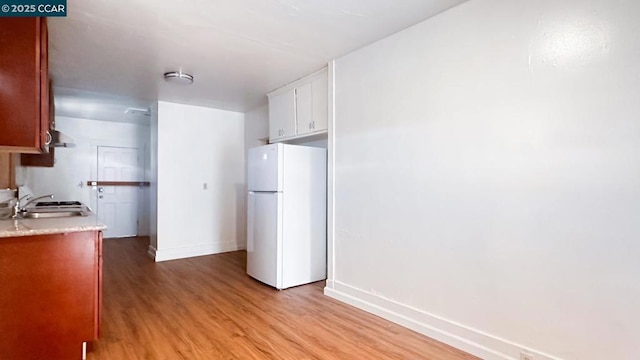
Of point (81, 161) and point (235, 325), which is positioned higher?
point (81, 161)

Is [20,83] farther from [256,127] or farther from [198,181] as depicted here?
[256,127]

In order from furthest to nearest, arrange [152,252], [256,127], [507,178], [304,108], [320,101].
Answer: [256,127]
[152,252]
[304,108]
[320,101]
[507,178]

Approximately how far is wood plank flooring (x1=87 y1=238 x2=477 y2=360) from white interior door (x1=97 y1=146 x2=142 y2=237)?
3026mm

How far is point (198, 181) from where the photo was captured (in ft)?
16.7

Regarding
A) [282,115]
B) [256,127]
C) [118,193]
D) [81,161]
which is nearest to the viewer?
[282,115]

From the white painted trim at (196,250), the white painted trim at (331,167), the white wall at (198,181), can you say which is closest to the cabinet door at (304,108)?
the white painted trim at (331,167)

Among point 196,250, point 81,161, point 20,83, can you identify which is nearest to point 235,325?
point 20,83

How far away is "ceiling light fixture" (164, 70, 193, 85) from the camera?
3.52 meters

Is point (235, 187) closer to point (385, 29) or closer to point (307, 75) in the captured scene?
point (307, 75)

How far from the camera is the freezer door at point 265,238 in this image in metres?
3.47

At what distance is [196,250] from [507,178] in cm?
446

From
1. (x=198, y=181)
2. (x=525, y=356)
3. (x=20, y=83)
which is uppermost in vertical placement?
(x=20, y=83)

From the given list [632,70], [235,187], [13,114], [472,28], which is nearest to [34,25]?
[13,114]

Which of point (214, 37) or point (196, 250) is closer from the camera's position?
point (214, 37)
